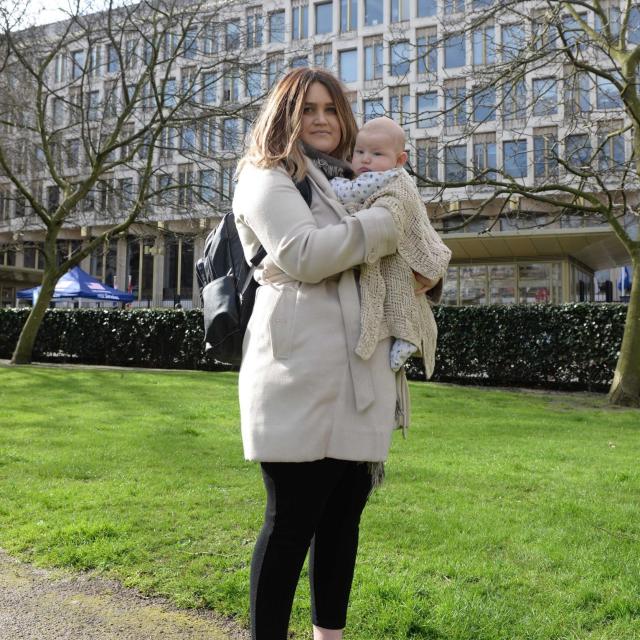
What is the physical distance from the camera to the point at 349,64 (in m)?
37.6

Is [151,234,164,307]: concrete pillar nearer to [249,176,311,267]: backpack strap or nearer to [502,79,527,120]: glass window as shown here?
[502,79,527,120]: glass window

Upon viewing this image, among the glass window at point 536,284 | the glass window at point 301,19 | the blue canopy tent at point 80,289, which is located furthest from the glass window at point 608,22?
the glass window at point 301,19

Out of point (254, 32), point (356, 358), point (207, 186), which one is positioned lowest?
point (356, 358)

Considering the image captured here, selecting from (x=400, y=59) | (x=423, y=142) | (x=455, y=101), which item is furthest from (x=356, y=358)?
(x=423, y=142)

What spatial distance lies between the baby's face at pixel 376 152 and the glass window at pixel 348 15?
38434 mm

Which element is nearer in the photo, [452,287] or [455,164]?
[455,164]

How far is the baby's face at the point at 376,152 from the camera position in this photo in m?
2.02

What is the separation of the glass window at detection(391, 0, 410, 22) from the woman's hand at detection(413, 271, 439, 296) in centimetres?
3718

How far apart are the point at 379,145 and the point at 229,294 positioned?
64cm

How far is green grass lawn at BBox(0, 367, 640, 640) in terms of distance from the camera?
285 cm

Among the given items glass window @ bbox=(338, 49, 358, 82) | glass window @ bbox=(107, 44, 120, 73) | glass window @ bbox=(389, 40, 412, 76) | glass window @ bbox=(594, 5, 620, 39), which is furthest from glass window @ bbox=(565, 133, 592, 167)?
glass window @ bbox=(338, 49, 358, 82)

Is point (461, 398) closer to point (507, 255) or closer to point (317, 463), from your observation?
point (317, 463)

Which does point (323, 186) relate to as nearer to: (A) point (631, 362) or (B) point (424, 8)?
(A) point (631, 362)

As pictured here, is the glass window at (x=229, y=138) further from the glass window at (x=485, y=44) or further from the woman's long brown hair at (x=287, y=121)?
the woman's long brown hair at (x=287, y=121)
